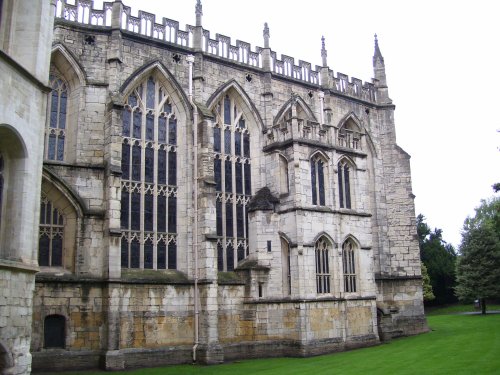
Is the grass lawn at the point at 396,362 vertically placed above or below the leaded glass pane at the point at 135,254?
below

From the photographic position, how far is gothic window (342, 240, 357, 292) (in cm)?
2606

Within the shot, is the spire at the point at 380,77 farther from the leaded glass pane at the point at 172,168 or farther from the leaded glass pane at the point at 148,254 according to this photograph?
the leaded glass pane at the point at 148,254

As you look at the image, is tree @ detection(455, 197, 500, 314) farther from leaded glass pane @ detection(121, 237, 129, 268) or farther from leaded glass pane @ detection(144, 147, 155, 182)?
leaded glass pane @ detection(121, 237, 129, 268)

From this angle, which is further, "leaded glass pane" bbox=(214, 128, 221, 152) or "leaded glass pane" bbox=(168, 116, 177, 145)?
"leaded glass pane" bbox=(214, 128, 221, 152)

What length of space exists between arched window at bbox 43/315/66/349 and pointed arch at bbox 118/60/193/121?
9.22m

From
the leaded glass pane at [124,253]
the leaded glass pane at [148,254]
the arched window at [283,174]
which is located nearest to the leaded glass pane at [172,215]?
the leaded glass pane at [148,254]

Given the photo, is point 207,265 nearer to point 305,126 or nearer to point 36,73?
point 305,126

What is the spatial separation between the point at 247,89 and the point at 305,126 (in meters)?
3.41

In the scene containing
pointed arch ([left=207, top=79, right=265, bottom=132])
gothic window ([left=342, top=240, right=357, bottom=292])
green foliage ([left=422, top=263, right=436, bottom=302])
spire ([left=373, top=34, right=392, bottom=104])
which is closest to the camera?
pointed arch ([left=207, top=79, right=265, bottom=132])

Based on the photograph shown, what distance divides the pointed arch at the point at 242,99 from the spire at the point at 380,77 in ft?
31.5

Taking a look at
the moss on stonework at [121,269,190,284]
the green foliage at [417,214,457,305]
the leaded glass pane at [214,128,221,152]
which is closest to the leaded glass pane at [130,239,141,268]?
the moss on stonework at [121,269,190,284]

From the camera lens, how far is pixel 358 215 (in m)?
26.9

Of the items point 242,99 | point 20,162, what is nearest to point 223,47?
point 242,99

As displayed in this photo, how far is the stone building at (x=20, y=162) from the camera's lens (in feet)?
39.9
